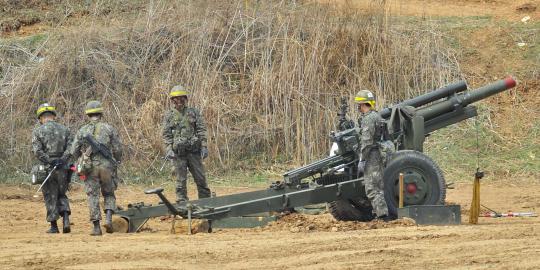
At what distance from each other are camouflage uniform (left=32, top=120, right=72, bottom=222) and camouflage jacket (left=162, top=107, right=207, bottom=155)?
5.12 ft

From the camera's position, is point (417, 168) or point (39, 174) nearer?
point (417, 168)

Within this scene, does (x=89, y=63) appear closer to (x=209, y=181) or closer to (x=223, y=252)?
(x=209, y=181)

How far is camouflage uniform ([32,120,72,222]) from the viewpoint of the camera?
14641 millimetres

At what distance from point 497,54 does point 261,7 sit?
4.80 meters

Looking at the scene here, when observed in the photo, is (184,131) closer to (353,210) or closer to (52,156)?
(52,156)

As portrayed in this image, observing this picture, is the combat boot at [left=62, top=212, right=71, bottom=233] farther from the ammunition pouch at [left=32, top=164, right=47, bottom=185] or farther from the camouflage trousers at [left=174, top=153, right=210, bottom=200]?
the camouflage trousers at [left=174, top=153, right=210, bottom=200]

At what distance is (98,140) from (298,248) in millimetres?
3660

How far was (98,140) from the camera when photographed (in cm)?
1414

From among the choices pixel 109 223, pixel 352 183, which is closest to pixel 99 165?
pixel 109 223

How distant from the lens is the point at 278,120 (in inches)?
819

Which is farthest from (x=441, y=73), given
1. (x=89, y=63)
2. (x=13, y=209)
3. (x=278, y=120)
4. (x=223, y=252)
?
(x=223, y=252)

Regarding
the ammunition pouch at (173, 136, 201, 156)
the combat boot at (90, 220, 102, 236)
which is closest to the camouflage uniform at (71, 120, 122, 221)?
the combat boot at (90, 220, 102, 236)

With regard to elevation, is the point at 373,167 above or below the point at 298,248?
above

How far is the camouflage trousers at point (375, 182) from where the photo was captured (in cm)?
1366
